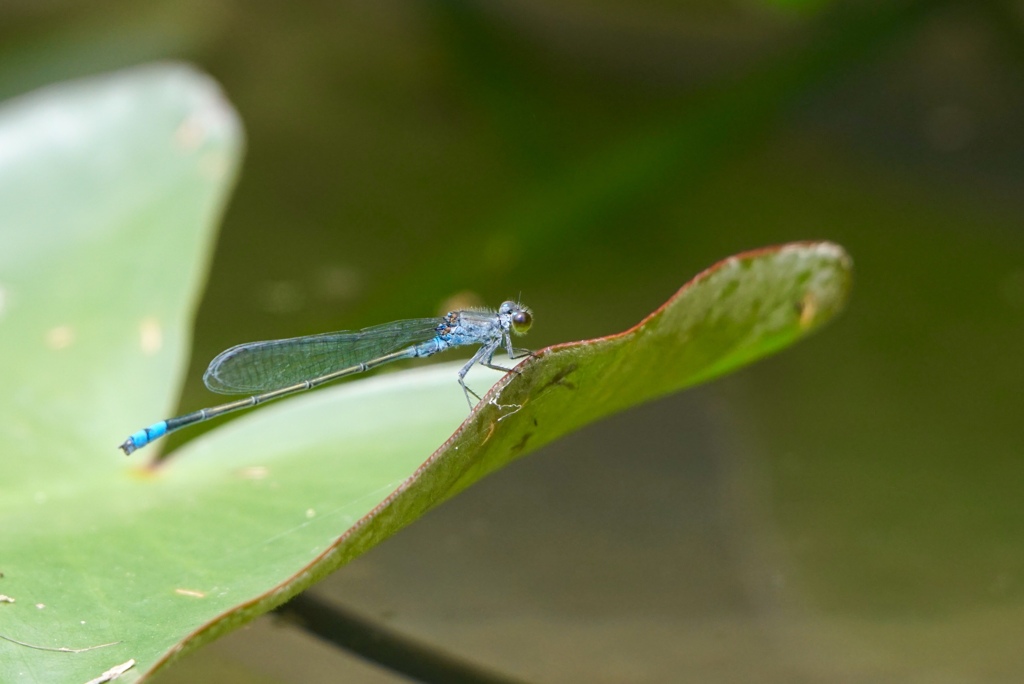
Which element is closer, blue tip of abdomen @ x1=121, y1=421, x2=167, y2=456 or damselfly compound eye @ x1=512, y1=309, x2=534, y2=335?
blue tip of abdomen @ x1=121, y1=421, x2=167, y2=456

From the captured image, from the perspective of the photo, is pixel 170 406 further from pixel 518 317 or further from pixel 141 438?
pixel 518 317

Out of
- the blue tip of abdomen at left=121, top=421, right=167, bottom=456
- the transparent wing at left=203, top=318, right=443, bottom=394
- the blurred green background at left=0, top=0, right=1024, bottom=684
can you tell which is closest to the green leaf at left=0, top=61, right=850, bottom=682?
the blue tip of abdomen at left=121, top=421, right=167, bottom=456

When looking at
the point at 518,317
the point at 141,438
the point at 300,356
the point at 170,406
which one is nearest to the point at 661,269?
the point at 518,317

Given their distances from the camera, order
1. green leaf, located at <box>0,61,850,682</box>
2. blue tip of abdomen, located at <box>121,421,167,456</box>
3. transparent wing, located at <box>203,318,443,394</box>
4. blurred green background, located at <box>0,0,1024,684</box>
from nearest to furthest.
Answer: green leaf, located at <box>0,61,850,682</box> → blue tip of abdomen, located at <box>121,421,167,456</box> → blurred green background, located at <box>0,0,1024,684</box> → transparent wing, located at <box>203,318,443,394</box>

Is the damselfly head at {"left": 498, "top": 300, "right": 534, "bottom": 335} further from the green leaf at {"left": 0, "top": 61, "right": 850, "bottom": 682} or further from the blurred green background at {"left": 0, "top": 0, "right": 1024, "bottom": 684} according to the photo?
the blurred green background at {"left": 0, "top": 0, "right": 1024, "bottom": 684}

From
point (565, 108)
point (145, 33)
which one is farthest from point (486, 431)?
point (145, 33)

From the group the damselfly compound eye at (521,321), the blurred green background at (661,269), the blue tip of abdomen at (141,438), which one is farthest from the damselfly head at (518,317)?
the blue tip of abdomen at (141,438)

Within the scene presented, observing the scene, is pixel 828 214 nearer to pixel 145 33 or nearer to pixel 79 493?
pixel 79 493
